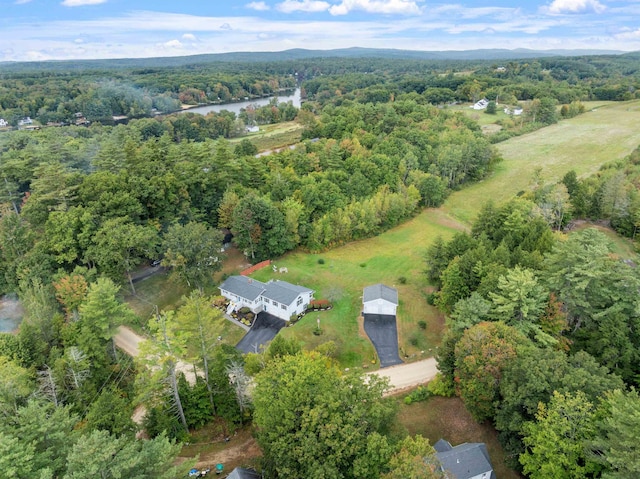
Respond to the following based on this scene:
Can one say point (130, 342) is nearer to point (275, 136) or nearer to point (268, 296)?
point (268, 296)

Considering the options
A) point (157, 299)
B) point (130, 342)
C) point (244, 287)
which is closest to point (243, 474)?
point (130, 342)

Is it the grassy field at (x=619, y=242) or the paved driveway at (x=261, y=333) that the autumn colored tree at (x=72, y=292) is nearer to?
the paved driveway at (x=261, y=333)

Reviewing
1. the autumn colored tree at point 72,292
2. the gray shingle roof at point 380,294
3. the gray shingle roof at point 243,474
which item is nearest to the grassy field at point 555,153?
the gray shingle roof at point 380,294

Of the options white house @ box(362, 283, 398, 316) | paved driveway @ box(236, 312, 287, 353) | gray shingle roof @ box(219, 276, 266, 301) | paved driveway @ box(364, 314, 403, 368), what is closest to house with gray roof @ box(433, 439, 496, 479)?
paved driveway @ box(364, 314, 403, 368)

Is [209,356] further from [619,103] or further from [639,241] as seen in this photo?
[619,103]

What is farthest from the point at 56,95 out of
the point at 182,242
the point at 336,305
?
the point at 336,305

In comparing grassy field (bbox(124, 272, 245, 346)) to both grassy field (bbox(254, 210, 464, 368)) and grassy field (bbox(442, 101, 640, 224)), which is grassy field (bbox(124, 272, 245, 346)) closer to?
grassy field (bbox(254, 210, 464, 368))
